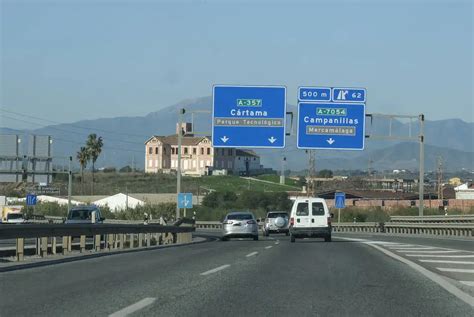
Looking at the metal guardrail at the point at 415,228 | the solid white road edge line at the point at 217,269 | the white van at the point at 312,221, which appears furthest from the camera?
the metal guardrail at the point at 415,228

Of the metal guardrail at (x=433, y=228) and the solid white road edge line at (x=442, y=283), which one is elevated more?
the solid white road edge line at (x=442, y=283)

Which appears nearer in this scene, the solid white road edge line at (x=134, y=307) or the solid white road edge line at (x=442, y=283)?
the solid white road edge line at (x=134, y=307)

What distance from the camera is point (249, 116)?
1641 inches

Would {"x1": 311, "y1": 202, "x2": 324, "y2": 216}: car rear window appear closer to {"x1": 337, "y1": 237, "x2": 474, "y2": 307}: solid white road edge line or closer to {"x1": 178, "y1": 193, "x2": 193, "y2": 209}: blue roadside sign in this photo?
{"x1": 337, "y1": 237, "x2": 474, "y2": 307}: solid white road edge line

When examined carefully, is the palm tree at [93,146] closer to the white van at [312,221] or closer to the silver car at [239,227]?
the silver car at [239,227]

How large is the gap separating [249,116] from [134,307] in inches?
1228

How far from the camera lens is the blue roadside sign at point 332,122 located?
41938 millimetres

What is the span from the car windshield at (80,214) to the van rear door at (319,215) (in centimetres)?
1116

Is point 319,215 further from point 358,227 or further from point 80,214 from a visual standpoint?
point 358,227

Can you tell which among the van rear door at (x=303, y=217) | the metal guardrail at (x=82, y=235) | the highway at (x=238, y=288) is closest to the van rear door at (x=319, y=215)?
the van rear door at (x=303, y=217)

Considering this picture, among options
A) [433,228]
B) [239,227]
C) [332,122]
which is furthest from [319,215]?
[433,228]

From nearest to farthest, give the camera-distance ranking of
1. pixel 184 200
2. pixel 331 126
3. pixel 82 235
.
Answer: pixel 82 235
pixel 331 126
pixel 184 200

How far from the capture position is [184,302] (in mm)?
11477

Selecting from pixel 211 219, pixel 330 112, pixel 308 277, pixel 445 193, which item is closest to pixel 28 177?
pixel 211 219
